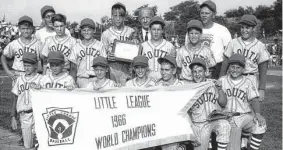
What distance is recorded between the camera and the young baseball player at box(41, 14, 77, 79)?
260 inches

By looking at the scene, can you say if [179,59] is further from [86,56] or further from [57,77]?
[57,77]

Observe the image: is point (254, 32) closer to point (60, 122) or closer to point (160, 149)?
point (160, 149)

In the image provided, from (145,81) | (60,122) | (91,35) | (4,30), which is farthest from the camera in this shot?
(4,30)

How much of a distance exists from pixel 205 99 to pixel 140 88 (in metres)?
1.16

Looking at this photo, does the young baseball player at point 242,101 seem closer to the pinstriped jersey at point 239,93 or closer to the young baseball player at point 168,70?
the pinstriped jersey at point 239,93

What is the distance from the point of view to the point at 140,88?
18.5 ft

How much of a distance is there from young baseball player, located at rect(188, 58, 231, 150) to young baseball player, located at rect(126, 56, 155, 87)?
759mm

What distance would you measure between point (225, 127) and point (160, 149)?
3.91 ft

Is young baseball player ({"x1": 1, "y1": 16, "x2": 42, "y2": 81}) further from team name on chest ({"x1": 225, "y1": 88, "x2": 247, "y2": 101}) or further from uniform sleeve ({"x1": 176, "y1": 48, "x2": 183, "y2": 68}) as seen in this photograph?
team name on chest ({"x1": 225, "y1": 88, "x2": 247, "y2": 101})

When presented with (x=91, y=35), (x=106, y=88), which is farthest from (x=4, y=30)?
(x=106, y=88)

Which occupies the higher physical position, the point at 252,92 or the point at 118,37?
the point at 118,37

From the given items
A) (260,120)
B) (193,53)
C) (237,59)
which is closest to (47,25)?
(193,53)

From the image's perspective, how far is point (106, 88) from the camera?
17.9 ft

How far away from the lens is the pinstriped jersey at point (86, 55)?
6.49m
